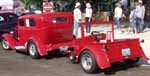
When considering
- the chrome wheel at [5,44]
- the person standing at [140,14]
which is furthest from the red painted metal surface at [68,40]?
the person standing at [140,14]

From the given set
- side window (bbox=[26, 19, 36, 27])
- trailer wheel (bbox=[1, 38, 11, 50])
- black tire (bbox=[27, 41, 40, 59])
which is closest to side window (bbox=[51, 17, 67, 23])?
side window (bbox=[26, 19, 36, 27])

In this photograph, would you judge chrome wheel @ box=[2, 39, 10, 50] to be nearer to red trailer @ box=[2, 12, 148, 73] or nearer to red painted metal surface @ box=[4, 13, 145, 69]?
red trailer @ box=[2, 12, 148, 73]

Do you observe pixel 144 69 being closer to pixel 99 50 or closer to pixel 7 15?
pixel 99 50

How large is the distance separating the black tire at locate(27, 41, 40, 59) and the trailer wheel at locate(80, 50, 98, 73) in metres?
2.77

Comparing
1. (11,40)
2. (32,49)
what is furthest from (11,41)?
(32,49)

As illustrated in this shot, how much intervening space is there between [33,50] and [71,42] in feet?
4.40

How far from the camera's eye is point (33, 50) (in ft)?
44.7

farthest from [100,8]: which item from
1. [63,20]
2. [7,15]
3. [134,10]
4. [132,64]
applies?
[132,64]

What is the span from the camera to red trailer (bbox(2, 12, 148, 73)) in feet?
34.7

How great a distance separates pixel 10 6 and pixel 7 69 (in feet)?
88.5

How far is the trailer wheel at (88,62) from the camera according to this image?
1052 cm

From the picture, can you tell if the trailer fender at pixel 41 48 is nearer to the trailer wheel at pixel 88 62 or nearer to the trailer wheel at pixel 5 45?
the trailer wheel at pixel 88 62

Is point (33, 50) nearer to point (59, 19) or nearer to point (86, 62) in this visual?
point (59, 19)

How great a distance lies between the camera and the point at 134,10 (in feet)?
67.1
